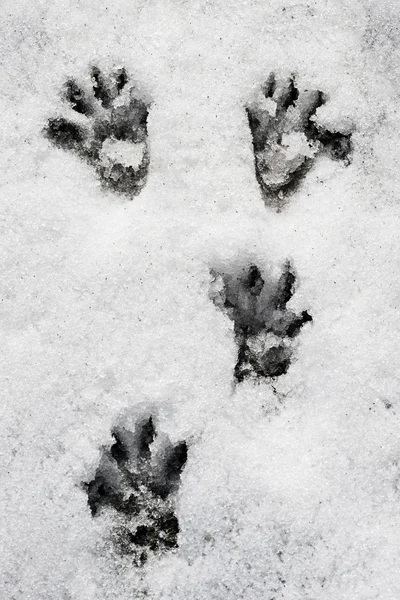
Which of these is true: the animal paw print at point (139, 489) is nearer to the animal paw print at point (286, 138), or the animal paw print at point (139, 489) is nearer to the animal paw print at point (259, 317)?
the animal paw print at point (259, 317)

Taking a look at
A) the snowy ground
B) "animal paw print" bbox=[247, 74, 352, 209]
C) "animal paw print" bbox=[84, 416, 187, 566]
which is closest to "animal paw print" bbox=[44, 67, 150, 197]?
the snowy ground

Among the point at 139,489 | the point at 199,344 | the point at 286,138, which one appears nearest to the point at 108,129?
the point at 286,138

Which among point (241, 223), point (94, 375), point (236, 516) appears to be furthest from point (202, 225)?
point (236, 516)

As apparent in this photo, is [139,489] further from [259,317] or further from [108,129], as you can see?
[108,129]

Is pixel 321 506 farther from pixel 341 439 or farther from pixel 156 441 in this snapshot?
pixel 156 441

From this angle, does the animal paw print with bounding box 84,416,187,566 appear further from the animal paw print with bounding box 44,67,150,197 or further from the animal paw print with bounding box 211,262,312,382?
the animal paw print with bounding box 44,67,150,197
